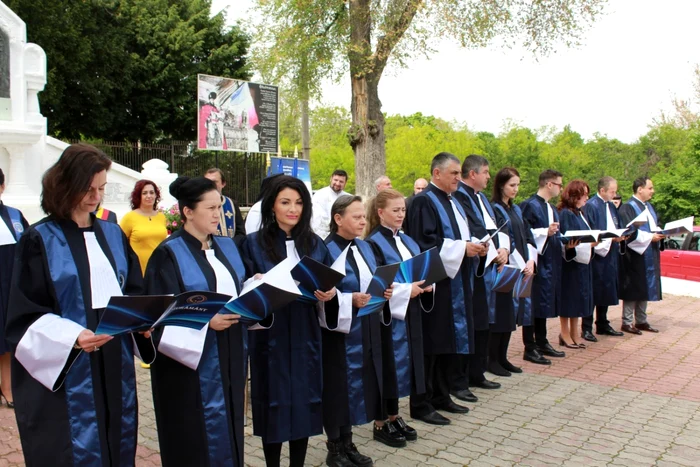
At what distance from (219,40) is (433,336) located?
85.1 ft

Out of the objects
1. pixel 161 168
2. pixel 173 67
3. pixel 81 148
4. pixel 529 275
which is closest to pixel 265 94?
pixel 161 168

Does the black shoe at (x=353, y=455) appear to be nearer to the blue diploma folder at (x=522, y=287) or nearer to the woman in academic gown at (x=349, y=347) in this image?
the woman in academic gown at (x=349, y=347)

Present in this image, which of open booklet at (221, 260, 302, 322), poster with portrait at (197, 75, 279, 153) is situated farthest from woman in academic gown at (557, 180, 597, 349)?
poster with portrait at (197, 75, 279, 153)

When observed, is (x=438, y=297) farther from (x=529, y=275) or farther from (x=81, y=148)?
(x=81, y=148)

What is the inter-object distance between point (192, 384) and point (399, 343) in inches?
75.4

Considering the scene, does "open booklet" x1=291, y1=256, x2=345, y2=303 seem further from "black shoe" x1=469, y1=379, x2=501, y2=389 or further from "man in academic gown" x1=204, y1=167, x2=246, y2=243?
"black shoe" x1=469, y1=379, x2=501, y2=389

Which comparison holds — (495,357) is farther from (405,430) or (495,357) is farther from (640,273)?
(640,273)

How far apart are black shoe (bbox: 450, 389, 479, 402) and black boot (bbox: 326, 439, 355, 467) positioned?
1.97 m

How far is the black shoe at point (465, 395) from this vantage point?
616cm

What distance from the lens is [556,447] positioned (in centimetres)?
505

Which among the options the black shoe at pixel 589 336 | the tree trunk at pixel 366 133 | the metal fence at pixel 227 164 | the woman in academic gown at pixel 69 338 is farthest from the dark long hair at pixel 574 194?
the metal fence at pixel 227 164

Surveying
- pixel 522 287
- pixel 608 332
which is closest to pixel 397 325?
pixel 522 287

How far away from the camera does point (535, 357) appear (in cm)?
782

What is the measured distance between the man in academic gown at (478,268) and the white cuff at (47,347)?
3.97 metres
